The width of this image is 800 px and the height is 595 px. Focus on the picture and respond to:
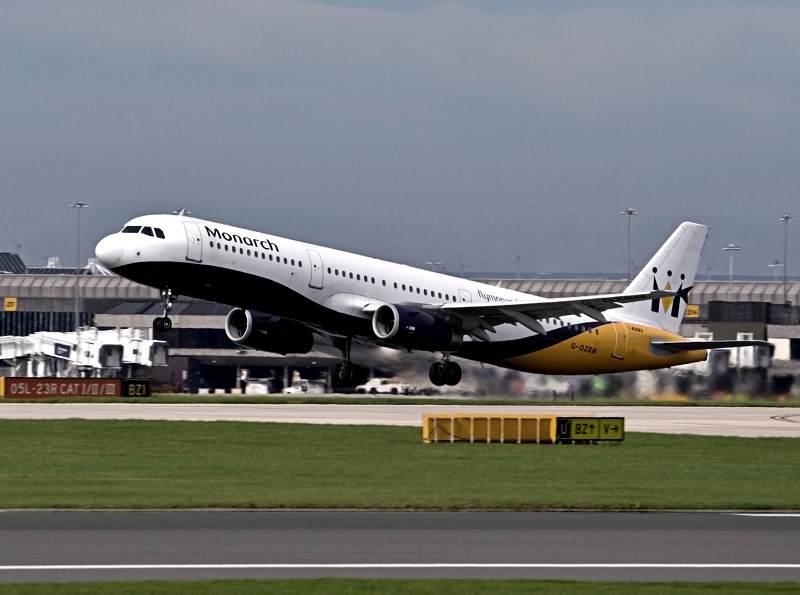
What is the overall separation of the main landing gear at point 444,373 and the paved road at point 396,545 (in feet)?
107

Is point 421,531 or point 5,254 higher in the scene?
point 5,254

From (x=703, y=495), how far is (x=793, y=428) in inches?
906

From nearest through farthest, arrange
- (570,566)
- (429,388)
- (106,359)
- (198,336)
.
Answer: (570,566) → (429,388) → (106,359) → (198,336)

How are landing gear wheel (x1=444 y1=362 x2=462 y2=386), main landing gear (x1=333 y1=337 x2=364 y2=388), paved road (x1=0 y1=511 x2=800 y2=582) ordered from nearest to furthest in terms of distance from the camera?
paved road (x1=0 y1=511 x2=800 y2=582) < main landing gear (x1=333 y1=337 x2=364 y2=388) < landing gear wheel (x1=444 y1=362 x2=462 y2=386)

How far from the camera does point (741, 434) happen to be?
46.0 m

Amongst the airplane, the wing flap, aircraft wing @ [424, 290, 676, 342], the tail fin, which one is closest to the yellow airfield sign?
the airplane

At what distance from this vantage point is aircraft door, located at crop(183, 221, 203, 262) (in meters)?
47.6

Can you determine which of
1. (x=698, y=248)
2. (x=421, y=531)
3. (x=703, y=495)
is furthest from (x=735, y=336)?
(x=421, y=531)

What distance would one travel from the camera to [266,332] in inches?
2160

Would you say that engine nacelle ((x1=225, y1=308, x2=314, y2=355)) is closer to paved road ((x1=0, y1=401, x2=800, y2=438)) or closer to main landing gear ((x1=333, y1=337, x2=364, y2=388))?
main landing gear ((x1=333, y1=337, x2=364, y2=388))

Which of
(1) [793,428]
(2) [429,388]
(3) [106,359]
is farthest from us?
(3) [106,359]

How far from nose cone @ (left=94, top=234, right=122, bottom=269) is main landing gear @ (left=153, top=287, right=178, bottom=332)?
204 centimetres

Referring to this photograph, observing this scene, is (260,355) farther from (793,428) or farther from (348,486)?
(348,486)

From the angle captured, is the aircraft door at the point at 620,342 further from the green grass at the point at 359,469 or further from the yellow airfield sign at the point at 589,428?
the yellow airfield sign at the point at 589,428
